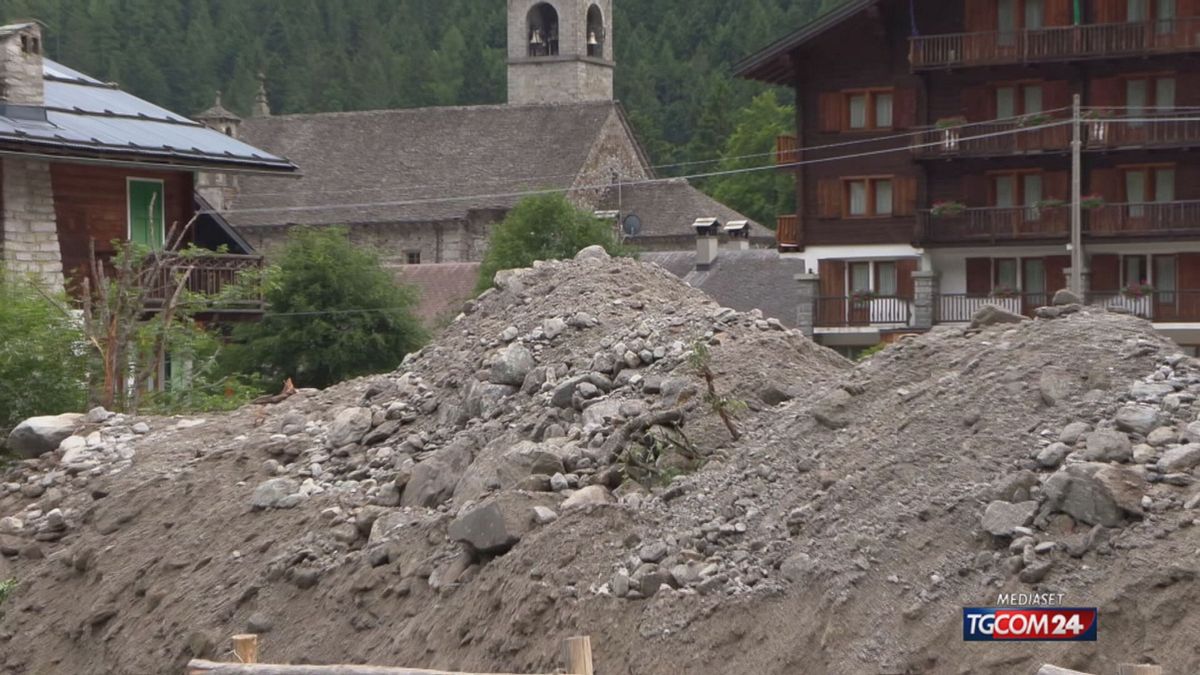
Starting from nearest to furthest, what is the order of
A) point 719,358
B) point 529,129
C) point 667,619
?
point 667,619 < point 719,358 < point 529,129

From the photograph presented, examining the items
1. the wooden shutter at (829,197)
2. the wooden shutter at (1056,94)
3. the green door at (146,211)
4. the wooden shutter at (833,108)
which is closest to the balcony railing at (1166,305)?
the wooden shutter at (1056,94)

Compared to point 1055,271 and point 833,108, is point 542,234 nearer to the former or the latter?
point 833,108

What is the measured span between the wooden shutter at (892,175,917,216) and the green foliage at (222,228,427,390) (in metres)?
11.4

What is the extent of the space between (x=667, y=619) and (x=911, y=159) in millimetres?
37701

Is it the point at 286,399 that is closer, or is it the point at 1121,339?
the point at 1121,339

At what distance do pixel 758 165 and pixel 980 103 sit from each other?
47.8 metres

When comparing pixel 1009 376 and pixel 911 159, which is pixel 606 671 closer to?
pixel 1009 376

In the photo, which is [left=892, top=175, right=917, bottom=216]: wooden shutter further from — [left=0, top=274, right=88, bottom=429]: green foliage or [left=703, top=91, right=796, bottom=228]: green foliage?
[left=703, top=91, right=796, bottom=228]: green foliage

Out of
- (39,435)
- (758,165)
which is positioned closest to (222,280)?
(39,435)

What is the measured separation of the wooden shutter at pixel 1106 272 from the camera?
46938 mm

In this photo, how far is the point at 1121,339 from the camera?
13461 millimetres

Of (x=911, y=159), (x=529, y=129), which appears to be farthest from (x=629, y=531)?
(x=529, y=129)

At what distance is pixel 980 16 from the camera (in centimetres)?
4900

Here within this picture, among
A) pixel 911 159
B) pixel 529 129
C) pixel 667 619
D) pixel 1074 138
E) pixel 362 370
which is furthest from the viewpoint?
pixel 529 129
